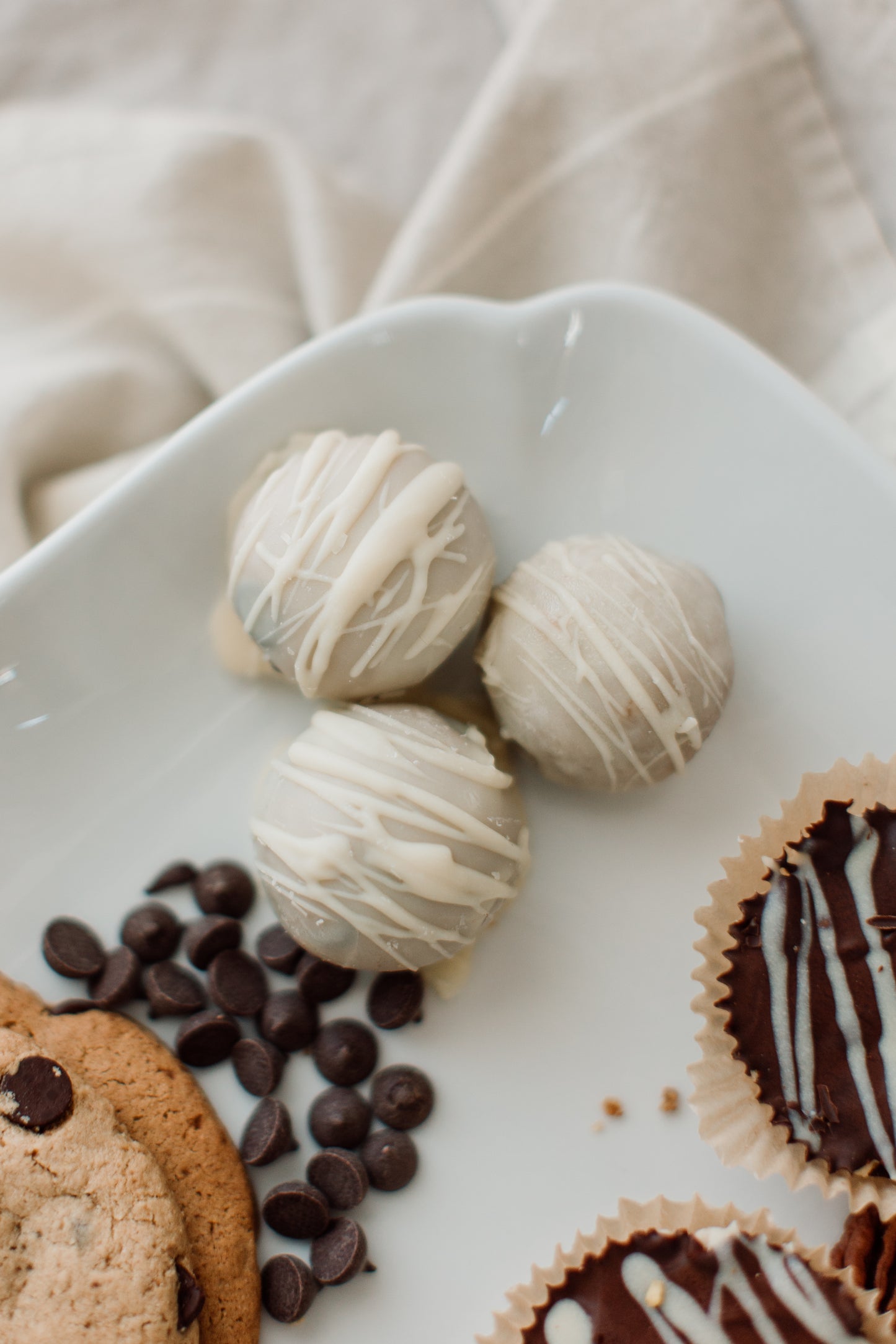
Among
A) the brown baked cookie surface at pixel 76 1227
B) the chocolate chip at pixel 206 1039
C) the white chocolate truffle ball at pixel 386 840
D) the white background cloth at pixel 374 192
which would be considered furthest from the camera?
the white background cloth at pixel 374 192

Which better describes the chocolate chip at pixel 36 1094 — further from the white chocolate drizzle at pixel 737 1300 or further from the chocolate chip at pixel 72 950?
the white chocolate drizzle at pixel 737 1300

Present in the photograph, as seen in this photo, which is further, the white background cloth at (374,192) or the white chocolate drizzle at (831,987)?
the white background cloth at (374,192)

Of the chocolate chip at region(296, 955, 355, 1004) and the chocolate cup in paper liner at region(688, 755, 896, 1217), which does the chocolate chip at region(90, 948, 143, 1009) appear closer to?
the chocolate chip at region(296, 955, 355, 1004)

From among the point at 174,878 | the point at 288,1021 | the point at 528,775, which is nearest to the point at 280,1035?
the point at 288,1021

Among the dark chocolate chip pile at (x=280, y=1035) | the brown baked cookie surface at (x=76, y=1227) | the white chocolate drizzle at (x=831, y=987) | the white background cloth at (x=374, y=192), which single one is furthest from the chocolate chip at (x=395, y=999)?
the white background cloth at (x=374, y=192)

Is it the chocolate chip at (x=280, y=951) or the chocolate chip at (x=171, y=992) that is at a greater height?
the chocolate chip at (x=280, y=951)

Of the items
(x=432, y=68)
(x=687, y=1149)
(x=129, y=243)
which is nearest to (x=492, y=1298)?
(x=687, y=1149)

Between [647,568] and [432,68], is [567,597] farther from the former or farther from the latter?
[432,68]
